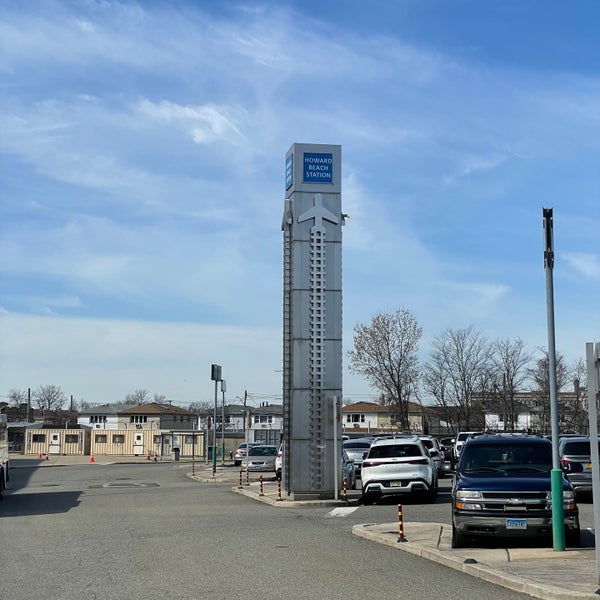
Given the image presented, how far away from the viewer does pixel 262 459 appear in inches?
1679

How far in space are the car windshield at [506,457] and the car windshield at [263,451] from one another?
95.5 ft

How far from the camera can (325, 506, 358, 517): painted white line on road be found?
20.6m

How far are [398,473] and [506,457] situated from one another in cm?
812

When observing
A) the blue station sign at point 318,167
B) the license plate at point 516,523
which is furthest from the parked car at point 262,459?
the license plate at point 516,523

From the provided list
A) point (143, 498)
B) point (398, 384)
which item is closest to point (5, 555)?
point (143, 498)

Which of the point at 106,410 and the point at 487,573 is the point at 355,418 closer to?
the point at 106,410

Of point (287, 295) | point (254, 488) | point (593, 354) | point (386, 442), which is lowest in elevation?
point (254, 488)

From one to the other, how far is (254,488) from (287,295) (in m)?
8.61

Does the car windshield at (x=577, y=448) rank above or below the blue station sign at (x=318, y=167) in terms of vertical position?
below

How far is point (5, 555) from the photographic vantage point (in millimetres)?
13797

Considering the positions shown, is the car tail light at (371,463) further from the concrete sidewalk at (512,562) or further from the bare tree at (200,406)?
the bare tree at (200,406)

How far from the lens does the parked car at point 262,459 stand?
42.5 m

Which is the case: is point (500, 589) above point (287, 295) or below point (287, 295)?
below

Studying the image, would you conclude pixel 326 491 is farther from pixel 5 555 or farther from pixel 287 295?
pixel 5 555
